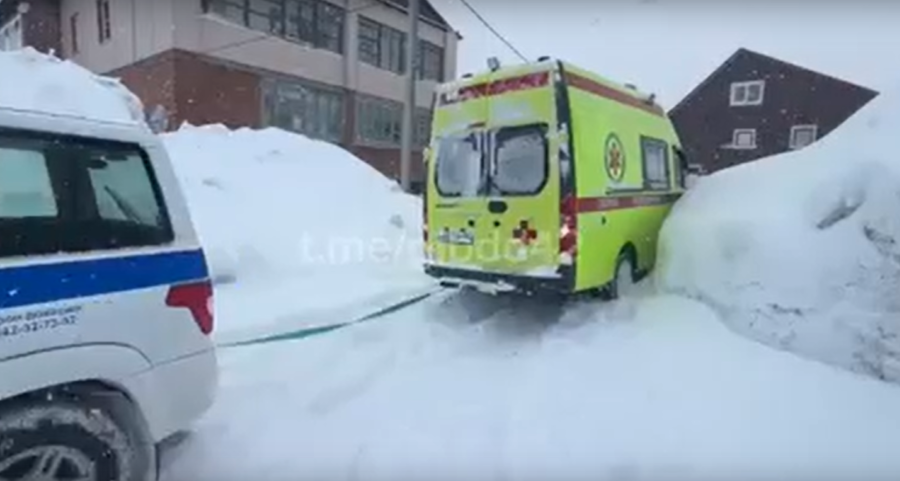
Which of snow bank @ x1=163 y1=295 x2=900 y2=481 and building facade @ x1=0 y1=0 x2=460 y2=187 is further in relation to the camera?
building facade @ x1=0 y1=0 x2=460 y2=187

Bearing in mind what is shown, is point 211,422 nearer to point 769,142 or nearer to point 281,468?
point 281,468

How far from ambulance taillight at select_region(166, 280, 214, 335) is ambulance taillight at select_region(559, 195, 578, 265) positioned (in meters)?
3.92

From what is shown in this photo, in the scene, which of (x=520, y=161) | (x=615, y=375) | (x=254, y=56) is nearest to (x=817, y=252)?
(x=615, y=375)

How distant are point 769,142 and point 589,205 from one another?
29.7m

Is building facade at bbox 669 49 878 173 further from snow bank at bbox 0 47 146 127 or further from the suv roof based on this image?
the suv roof

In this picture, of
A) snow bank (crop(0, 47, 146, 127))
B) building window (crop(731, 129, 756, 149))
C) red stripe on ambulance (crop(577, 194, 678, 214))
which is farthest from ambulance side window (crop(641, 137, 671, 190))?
building window (crop(731, 129, 756, 149))

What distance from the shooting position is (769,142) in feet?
103

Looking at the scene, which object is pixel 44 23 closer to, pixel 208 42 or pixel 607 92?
pixel 208 42

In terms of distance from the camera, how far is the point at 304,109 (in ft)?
76.4

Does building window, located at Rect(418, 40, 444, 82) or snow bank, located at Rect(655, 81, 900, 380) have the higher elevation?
building window, located at Rect(418, 40, 444, 82)

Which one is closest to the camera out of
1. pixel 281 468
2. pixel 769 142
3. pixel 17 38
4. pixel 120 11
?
pixel 281 468

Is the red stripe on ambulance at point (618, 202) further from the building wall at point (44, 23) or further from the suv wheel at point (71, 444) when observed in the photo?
the building wall at point (44, 23)

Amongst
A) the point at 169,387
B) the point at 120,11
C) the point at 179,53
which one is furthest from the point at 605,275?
the point at 120,11

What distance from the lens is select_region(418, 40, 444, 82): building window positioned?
2966 cm
